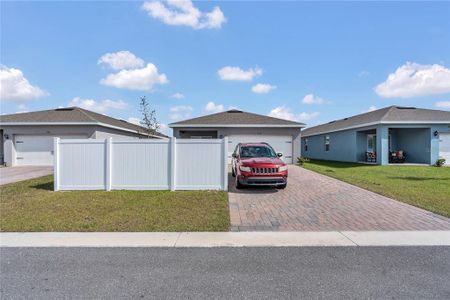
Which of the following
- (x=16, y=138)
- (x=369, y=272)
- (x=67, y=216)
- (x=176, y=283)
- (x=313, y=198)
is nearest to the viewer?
(x=176, y=283)

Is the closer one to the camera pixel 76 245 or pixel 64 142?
pixel 76 245

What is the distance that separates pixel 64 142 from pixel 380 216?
10.3 m

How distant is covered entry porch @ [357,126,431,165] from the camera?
2056 cm

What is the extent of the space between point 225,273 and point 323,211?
443 cm

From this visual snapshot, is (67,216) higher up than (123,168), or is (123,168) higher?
(123,168)

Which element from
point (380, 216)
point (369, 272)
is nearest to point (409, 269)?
point (369, 272)

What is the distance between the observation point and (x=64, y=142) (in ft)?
33.0

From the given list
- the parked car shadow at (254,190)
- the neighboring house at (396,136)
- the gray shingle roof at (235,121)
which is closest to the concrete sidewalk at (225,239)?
the parked car shadow at (254,190)

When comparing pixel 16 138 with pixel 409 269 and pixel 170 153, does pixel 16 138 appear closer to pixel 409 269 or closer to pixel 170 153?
pixel 170 153

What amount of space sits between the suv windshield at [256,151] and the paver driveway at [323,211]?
141 centimetres

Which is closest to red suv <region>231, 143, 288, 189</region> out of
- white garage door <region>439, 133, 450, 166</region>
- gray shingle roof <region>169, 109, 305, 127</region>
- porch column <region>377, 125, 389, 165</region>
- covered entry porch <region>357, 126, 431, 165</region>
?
gray shingle roof <region>169, 109, 305, 127</region>

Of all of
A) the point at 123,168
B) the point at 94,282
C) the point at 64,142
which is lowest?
the point at 94,282

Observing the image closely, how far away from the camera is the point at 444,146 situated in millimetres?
20766

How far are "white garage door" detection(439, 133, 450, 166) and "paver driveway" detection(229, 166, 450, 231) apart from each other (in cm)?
1480
